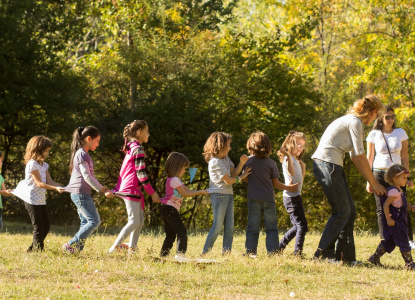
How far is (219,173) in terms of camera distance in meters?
7.77

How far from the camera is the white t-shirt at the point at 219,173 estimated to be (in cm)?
777

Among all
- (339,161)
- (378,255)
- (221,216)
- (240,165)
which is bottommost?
(378,255)

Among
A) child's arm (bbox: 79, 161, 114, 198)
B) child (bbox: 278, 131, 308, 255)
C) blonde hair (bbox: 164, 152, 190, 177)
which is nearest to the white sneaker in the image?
blonde hair (bbox: 164, 152, 190, 177)

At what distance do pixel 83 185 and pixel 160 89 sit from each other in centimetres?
1034

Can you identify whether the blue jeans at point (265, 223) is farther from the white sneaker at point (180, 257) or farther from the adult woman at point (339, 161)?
the white sneaker at point (180, 257)

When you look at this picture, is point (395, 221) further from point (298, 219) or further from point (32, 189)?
point (32, 189)

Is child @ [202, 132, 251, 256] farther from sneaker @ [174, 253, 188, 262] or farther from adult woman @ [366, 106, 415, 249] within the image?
adult woman @ [366, 106, 415, 249]

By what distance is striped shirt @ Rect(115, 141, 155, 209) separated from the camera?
24.5ft

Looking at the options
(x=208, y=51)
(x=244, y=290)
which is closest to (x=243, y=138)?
(x=208, y=51)

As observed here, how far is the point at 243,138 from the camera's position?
1789 cm

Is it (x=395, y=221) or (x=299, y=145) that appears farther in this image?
(x=299, y=145)

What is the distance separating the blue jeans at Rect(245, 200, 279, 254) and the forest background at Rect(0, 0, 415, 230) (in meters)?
9.10

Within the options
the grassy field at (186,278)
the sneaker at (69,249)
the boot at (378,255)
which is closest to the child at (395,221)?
the boot at (378,255)

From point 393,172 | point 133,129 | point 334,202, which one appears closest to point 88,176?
point 133,129
